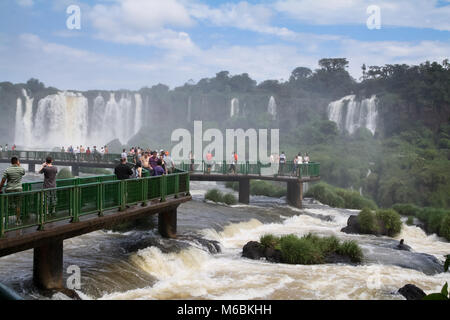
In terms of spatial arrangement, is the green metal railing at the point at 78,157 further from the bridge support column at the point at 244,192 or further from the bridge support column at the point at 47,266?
the bridge support column at the point at 47,266

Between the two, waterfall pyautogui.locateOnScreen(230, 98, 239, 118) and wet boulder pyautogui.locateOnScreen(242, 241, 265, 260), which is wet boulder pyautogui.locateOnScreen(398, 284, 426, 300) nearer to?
wet boulder pyautogui.locateOnScreen(242, 241, 265, 260)

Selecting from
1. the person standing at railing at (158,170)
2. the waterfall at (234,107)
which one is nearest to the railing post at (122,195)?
the person standing at railing at (158,170)

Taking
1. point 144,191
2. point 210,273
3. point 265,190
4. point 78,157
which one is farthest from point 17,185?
point 78,157

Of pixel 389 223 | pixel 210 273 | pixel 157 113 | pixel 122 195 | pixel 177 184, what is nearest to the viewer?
pixel 122 195

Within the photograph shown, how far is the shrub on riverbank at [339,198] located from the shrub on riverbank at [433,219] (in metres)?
3.47

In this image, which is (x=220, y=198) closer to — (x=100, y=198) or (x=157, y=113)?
(x=100, y=198)

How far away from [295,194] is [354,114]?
5529cm

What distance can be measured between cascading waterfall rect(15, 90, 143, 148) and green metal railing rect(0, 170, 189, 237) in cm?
7631

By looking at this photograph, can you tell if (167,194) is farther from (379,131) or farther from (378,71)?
(378,71)

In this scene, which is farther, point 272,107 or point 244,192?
point 272,107

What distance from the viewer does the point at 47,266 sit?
11656 mm

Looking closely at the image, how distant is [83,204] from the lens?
1252cm

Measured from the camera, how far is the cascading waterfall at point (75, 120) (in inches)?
3501
